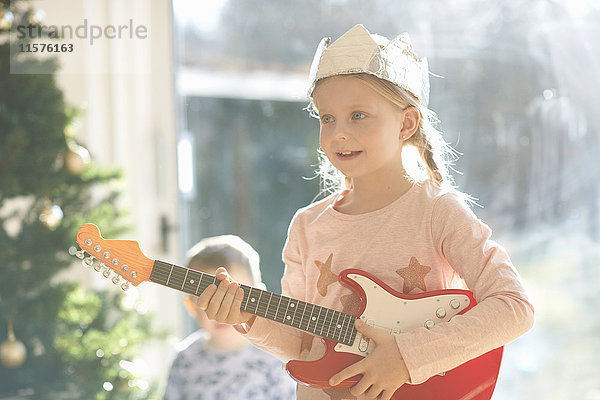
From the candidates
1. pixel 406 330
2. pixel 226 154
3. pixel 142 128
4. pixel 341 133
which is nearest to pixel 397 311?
pixel 406 330

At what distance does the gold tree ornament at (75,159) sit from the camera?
200 cm

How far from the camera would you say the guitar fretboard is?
112cm

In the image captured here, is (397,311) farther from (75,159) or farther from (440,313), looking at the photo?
(75,159)

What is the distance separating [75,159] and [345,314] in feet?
3.98

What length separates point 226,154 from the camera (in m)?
2.51

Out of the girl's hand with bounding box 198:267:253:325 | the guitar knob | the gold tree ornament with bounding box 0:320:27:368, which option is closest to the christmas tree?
the gold tree ornament with bounding box 0:320:27:368

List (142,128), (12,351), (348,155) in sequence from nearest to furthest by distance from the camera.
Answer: (348,155), (12,351), (142,128)

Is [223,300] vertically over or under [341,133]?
under

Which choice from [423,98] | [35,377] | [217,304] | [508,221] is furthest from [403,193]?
[35,377]

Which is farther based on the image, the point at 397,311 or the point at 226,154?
the point at 226,154

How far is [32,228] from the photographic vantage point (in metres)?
2.00

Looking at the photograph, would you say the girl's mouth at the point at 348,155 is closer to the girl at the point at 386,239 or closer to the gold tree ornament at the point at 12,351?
the girl at the point at 386,239

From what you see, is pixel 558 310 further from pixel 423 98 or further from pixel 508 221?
pixel 423 98

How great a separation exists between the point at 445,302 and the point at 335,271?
210 mm
